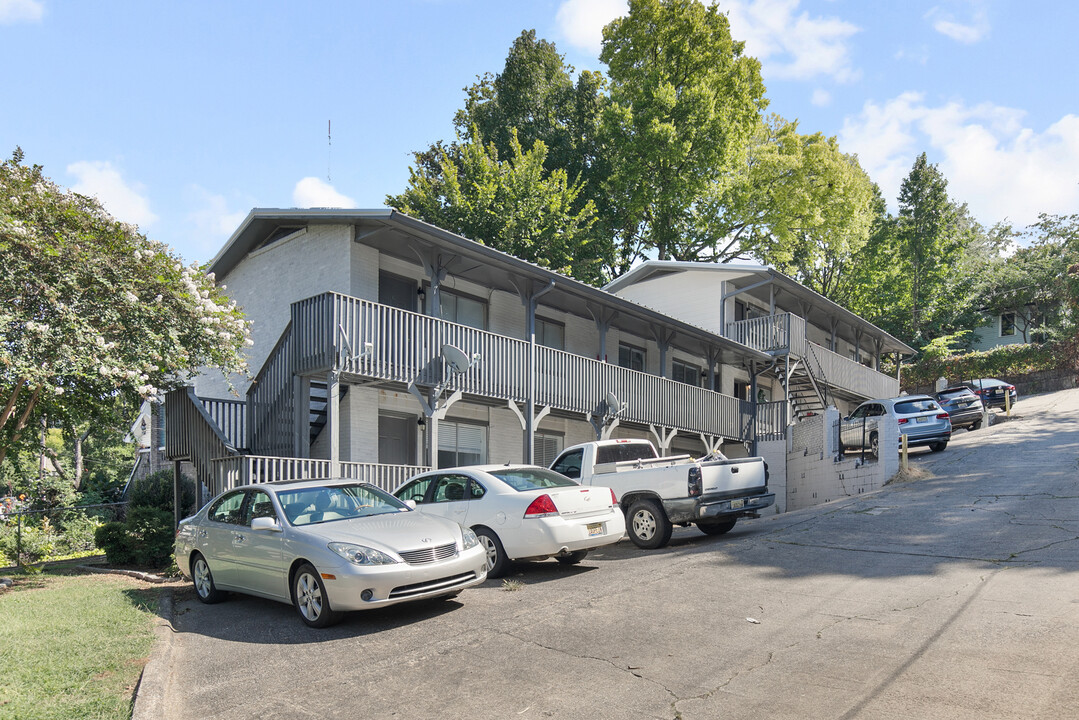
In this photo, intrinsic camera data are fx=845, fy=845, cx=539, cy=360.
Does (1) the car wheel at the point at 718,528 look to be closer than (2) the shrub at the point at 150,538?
Yes

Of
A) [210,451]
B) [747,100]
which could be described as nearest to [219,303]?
[210,451]

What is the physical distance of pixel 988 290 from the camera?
52.4 m

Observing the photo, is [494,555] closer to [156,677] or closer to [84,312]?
[156,677]

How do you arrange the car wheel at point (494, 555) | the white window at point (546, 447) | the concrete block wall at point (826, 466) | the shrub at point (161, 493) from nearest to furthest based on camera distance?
the car wheel at point (494, 555), the shrub at point (161, 493), the concrete block wall at point (826, 466), the white window at point (546, 447)

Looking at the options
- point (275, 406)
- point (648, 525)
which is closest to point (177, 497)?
point (275, 406)

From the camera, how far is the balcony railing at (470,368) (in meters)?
14.1

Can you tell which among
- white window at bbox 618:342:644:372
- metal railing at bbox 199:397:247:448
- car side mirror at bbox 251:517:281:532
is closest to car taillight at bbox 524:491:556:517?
car side mirror at bbox 251:517:281:532

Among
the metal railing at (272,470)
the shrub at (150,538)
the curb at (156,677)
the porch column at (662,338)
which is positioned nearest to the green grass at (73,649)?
the curb at (156,677)

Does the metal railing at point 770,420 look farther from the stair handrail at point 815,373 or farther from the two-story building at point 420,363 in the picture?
the stair handrail at point 815,373

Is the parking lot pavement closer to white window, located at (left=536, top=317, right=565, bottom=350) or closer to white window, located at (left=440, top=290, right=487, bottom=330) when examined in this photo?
white window, located at (left=440, top=290, right=487, bottom=330)

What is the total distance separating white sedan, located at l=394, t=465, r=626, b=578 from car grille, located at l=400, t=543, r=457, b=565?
164cm

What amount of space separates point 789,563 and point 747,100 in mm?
31081

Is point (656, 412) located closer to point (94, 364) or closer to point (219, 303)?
point (219, 303)

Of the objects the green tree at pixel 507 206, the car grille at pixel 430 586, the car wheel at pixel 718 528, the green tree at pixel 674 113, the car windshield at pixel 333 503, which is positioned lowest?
the car wheel at pixel 718 528
